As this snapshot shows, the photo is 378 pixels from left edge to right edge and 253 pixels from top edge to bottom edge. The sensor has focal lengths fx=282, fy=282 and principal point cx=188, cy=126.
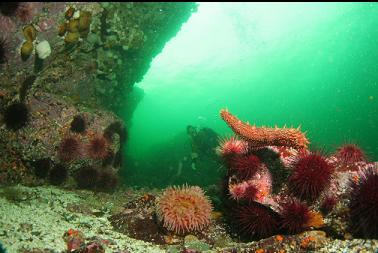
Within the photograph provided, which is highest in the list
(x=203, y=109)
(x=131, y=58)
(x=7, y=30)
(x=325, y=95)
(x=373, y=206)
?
(x=325, y=95)

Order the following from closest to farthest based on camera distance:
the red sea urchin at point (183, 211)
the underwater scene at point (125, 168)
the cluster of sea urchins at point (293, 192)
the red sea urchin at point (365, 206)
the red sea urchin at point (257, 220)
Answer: the red sea urchin at point (365, 206)
the cluster of sea urchins at point (293, 192)
the underwater scene at point (125, 168)
the red sea urchin at point (257, 220)
the red sea urchin at point (183, 211)

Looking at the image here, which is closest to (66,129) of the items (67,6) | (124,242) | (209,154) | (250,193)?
(67,6)

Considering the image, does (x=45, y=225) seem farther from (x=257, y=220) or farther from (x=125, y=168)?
(x=125, y=168)

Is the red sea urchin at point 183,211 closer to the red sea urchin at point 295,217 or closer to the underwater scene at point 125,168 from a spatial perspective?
the underwater scene at point 125,168

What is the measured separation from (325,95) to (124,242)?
15475 centimetres

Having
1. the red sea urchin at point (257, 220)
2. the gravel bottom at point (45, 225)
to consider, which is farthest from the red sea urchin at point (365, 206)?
the gravel bottom at point (45, 225)

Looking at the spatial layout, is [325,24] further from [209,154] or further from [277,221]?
[277,221]

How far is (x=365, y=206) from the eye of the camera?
4328 millimetres

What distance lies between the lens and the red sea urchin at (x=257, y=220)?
545 cm

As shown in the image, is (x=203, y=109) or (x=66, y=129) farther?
(x=203, y=109)

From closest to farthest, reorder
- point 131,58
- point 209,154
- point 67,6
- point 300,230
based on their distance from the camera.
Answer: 1. point 300,230
2. point 67,6
3. point 131,58
4. point 209,154

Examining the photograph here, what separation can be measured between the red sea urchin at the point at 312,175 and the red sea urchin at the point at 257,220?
737 millimetres

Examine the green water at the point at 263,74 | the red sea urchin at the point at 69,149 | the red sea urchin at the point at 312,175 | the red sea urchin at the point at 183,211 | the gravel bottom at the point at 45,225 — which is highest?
the green water at the point at 263,74

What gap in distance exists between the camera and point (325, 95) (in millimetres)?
142125
